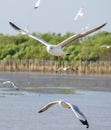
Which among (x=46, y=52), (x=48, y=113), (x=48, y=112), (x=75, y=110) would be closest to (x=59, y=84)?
(x=48, y=112)

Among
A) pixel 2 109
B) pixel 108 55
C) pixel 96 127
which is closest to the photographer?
pixel 96 127

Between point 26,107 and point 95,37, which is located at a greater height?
point 95,37

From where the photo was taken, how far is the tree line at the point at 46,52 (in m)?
92.4

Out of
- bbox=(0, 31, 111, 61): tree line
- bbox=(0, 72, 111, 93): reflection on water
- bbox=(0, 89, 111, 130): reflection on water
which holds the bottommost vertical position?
bbox=(0, 89, 111, 130): reflection on water

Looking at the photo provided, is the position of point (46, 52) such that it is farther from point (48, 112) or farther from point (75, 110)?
point (75, 110)

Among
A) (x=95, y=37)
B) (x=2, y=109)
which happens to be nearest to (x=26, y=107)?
(x=2, y=109)

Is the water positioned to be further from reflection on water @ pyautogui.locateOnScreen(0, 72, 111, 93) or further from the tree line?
the tree line

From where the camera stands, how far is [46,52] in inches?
3819

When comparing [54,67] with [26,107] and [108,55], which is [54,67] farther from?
[26,107]

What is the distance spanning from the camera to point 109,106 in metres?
31.2

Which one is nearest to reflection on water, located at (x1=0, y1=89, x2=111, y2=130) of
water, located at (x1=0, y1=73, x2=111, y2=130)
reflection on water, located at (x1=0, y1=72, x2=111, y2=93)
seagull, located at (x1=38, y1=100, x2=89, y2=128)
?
water, located at (x1=0, y1=73, x2=111, y2=130)

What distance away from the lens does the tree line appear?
3637 inches

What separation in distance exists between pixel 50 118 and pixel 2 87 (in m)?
17.7

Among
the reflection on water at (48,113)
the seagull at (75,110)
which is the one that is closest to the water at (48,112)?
the reflection on water at (48,113)
